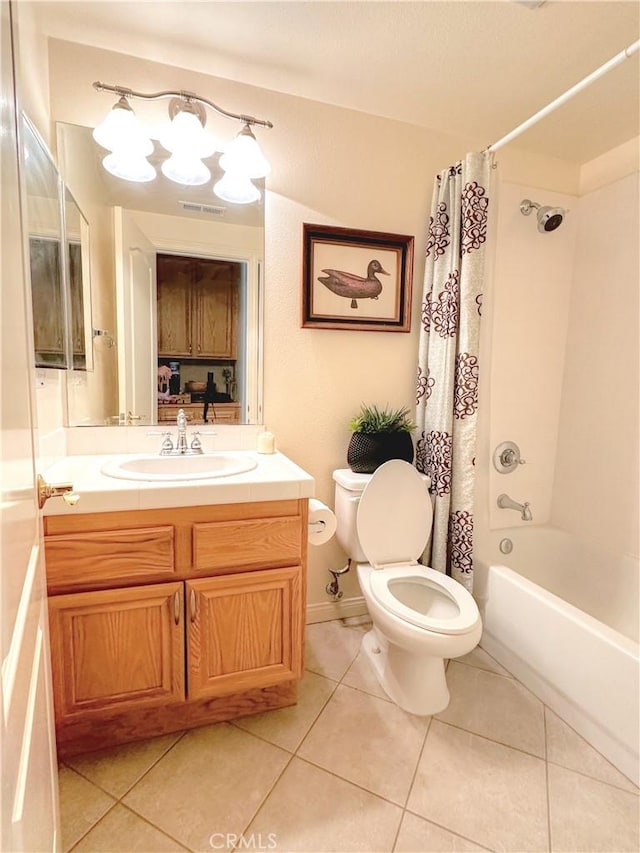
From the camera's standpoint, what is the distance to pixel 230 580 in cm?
132

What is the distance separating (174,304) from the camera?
64.6 inches

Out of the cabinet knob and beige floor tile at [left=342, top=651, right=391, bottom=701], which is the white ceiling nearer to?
the cabinet knob

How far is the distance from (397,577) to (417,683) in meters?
0.37

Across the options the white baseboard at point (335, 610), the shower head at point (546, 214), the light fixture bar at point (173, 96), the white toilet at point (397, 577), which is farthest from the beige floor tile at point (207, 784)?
the shower head at point (546, 214)

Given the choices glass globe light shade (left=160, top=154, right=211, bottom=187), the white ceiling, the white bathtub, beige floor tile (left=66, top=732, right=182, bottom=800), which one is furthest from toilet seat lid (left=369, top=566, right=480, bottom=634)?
the white ceiling

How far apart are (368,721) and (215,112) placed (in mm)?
2386

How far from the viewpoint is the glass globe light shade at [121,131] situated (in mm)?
1424

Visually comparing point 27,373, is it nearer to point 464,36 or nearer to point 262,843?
point 262,843

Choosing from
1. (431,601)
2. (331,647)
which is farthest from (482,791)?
(331,647)

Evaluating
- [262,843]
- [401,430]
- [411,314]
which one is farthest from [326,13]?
[262,843]

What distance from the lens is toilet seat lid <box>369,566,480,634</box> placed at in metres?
1.37

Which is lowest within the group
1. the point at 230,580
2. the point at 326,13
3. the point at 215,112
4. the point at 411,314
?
the point at 230,580

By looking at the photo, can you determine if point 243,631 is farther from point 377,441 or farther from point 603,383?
point 603,383

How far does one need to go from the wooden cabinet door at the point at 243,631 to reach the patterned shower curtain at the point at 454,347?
786 millimetres
